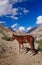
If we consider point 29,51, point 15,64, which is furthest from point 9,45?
point 15,64

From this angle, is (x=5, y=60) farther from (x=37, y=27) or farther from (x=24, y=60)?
(x=37, y=27)

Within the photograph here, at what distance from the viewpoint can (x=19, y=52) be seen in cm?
991

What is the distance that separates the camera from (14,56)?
952 cm

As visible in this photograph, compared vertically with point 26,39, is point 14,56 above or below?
below

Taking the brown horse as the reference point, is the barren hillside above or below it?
below

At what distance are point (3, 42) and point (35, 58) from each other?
2250 millimetres

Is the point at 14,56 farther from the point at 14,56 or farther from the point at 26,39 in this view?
the point at 26,39

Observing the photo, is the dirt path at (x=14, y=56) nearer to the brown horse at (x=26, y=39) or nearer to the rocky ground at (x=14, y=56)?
the rocky ground at (x=14, y=56)

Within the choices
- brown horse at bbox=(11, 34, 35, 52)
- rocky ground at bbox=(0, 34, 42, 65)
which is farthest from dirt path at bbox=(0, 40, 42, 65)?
brown horse at bbox=(11, 34, 35, 52)

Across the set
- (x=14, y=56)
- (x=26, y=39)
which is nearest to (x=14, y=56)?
(x=14, y=56)

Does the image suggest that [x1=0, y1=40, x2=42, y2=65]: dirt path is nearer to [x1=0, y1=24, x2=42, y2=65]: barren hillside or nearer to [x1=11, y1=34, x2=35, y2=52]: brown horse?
[x1=0, y1=24, x2=42, y2=65]: barren hillside

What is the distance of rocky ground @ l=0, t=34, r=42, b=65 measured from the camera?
29.4ft

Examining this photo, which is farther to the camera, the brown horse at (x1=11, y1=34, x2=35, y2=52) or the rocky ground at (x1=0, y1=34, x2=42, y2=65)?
the brown horse at (x1=11, y1=34, x2=35, y2=52)

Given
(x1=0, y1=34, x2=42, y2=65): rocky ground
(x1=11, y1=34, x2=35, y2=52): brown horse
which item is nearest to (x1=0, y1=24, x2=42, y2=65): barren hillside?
(x1=0, y1=34, x2=42, y2=65): rocky ground
